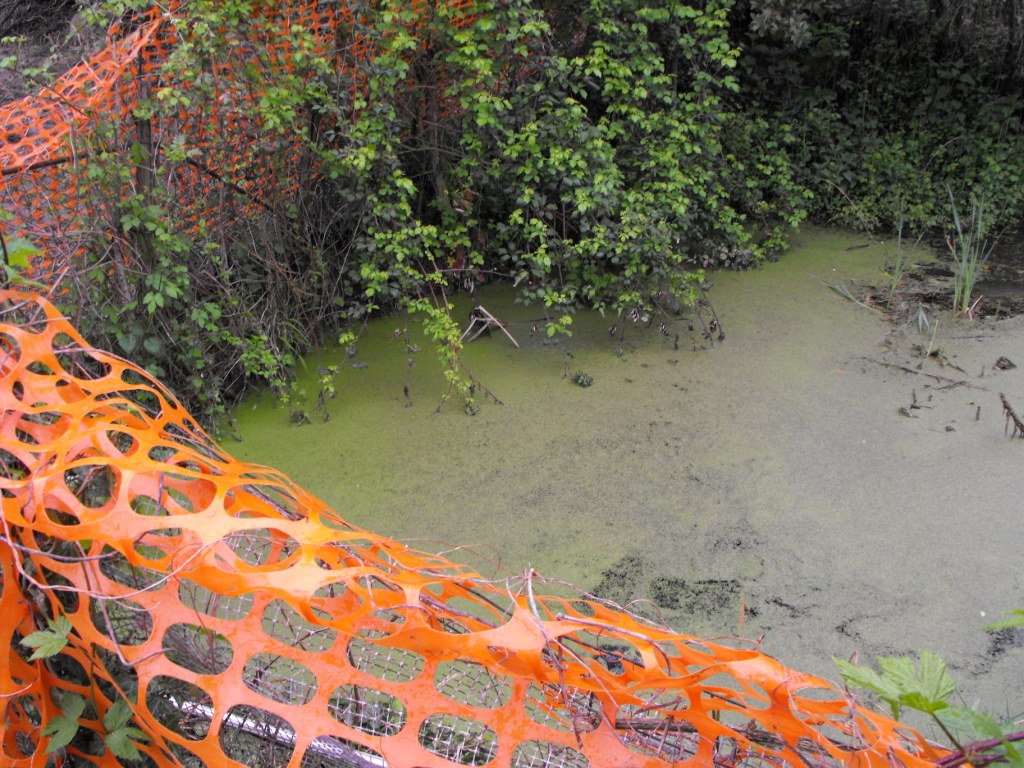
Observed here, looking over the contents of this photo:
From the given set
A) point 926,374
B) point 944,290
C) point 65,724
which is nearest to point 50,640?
point 65,724

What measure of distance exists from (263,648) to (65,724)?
40 centimetres

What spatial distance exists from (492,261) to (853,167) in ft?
7.08

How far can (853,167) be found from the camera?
458 centimetres

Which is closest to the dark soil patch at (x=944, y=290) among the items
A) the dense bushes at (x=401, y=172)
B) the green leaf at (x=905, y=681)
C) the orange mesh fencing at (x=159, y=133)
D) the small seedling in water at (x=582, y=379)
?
the dense bushes at (x=401, y=172)

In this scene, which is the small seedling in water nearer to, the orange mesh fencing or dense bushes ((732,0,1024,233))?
the orange mesh fencing

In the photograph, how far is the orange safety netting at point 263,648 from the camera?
0.97 metres

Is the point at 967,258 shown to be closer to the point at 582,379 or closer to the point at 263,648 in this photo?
Answer: the point at 582,379

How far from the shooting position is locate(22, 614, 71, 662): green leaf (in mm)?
1121

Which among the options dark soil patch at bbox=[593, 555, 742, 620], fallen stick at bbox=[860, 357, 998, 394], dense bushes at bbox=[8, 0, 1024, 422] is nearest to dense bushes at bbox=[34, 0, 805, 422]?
dense bushes at bbox=[8, 0, 1024, 422]

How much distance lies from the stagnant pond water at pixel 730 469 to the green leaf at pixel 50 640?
101 cm

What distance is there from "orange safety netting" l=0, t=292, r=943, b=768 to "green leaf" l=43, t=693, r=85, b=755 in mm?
15

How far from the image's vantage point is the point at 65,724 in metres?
1.22

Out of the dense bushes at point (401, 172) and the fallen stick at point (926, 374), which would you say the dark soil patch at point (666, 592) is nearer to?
the dense bushes at point (401, 172)

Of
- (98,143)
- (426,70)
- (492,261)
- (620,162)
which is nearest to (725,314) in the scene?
(620,162)
